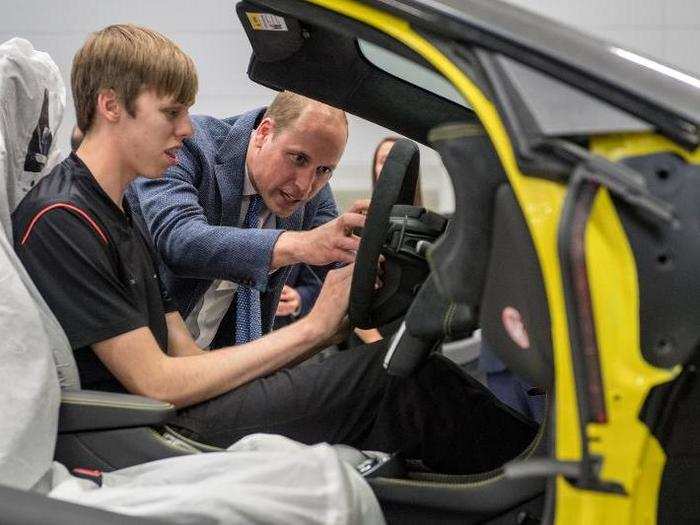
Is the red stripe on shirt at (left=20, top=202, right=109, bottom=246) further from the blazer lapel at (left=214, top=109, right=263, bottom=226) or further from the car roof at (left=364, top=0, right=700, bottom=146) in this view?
the car roof at (left=364, top=0, right=700, bottom=146)

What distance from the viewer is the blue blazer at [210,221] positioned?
2.22 metres

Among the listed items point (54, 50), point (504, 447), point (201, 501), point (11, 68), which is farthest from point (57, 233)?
point (54, 50)

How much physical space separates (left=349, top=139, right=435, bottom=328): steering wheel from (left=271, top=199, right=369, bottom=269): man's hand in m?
0.13

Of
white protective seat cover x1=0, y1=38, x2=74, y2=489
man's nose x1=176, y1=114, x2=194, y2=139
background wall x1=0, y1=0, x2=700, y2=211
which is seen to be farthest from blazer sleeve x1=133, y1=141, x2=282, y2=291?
background wall x1=0, y1=0, x2=700, y2=211

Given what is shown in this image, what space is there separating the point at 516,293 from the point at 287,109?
125cm

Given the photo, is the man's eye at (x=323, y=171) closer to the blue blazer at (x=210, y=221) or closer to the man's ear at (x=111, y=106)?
the blue blazer at (x=210, y=221)

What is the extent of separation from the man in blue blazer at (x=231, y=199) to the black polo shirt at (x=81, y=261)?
0.90 feet

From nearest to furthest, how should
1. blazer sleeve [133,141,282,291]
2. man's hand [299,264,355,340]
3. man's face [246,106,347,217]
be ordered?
man's hand [299,264,355,340]
blazer sleeve [133,141,282,291]
man's face [246,106,347,217]

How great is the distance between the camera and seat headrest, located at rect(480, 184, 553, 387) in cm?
137

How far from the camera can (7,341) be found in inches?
68.5

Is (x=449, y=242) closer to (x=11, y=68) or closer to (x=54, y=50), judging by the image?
(x=11, y=68)

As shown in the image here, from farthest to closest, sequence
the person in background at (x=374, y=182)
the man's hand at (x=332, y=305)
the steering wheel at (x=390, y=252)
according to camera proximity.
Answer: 1. the person in background at (x=374, y=182)
2. the man's hand at (x=332, y=305)
3. the steering wheel at (x=390, y=252)

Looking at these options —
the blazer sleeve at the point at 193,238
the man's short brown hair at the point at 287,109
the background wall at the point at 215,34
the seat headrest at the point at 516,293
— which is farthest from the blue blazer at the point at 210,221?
the background wall at the point at 215,34

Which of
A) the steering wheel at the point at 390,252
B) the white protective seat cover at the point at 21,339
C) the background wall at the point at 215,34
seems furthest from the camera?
the background wall at the point at 215,34
